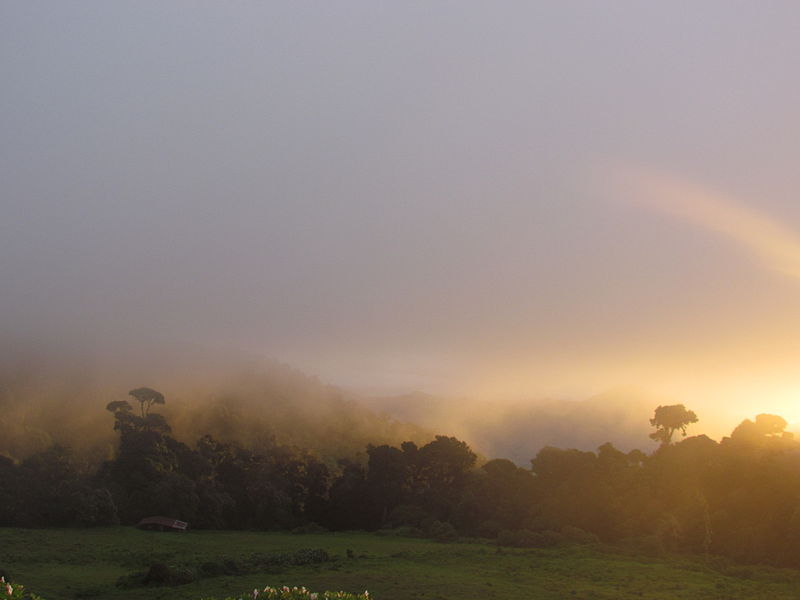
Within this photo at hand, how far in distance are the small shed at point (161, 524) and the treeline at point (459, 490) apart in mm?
2248

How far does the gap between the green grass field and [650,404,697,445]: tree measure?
70.7ft

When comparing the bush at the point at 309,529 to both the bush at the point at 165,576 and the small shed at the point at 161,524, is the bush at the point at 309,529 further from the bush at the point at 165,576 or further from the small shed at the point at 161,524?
the bush at the point at 165,576

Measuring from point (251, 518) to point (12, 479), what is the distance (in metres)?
21.4

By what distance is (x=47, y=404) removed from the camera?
329ft

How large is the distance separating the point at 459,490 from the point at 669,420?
21238 millimetres

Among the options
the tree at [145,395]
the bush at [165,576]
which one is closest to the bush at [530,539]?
the bush at [165,576]

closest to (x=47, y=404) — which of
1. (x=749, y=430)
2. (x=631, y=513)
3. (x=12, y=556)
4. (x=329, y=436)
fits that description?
(x=329, y=436)

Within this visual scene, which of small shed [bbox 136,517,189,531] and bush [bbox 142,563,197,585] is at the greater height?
bush [bbox 142,563,197,585]

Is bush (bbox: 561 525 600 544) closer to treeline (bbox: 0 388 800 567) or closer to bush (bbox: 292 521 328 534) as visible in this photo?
treeline (bbox: 0 388 800 567)

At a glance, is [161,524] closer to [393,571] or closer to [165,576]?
[165,576]

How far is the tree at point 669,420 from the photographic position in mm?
61062

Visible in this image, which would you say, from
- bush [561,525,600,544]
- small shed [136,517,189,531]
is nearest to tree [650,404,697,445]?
bush [561,525,600,544]

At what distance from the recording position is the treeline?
155 feet

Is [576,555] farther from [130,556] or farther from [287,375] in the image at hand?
[287,375]
